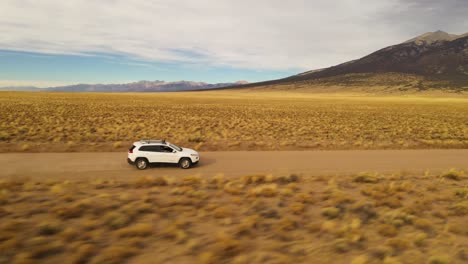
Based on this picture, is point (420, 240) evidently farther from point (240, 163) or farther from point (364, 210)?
point (240, 163)

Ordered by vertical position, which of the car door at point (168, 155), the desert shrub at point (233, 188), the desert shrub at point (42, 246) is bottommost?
the desert shrub at point (233, 188)

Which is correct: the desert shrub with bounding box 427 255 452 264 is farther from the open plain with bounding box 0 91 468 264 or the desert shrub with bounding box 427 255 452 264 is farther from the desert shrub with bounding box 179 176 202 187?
the desert shrub with bounding box 179 176 202 187

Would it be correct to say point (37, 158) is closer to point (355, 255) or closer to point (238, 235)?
point (238, 235)

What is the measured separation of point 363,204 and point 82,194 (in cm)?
1000

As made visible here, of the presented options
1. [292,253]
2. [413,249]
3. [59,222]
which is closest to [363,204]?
[413,249]

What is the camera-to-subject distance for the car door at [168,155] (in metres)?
14.4

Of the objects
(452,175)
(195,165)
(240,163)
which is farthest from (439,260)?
(195,165)

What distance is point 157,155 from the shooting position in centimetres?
Result: 1432

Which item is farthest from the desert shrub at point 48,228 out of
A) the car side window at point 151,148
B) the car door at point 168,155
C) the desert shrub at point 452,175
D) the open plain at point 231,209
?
the desert shrub at point 452,175

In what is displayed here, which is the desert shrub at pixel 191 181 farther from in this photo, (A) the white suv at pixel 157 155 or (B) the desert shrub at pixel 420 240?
(B) the desert shrub at pixel 420 240

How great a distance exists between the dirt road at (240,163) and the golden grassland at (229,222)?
187 centimetres

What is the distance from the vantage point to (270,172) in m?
14.1

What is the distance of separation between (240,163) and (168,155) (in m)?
4.01

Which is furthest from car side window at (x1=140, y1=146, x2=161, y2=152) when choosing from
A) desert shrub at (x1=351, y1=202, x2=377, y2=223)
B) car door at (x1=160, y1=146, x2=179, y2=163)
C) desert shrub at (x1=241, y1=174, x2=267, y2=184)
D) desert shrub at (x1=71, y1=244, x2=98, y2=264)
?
desert shrub at (x1=351, y1=202, x2=377, y2=223)
